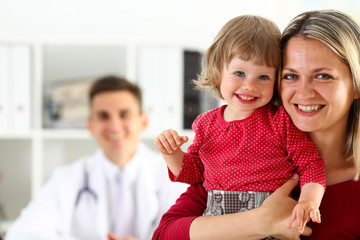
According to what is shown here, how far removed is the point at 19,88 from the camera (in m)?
3.62

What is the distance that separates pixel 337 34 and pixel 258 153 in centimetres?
32

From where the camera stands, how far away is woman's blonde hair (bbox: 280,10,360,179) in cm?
113

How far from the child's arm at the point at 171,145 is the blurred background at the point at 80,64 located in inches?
85.9

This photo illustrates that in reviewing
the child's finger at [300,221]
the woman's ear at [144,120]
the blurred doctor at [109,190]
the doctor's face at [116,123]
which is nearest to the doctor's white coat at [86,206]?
the blurred doctor at [109,190]

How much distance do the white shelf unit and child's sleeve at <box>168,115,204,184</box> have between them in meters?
2.24

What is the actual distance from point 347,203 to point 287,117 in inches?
9.9

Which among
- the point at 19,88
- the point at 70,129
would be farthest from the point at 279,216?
the point at 19,88

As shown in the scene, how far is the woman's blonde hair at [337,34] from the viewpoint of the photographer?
1135 millimetres

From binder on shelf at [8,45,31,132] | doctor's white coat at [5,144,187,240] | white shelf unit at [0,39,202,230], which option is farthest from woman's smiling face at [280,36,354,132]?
binder on shelf at [8,45,31,132]

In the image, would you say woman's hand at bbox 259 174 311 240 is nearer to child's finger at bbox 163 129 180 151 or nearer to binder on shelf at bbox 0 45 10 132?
child's finger at bbox 163 129 180 151

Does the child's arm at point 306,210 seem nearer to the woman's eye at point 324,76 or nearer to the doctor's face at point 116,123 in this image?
the woman's eye at point 324,76

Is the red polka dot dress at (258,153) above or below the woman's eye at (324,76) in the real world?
below

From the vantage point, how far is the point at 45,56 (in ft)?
12.8

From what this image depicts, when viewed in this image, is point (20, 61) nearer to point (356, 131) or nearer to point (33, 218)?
point (33, 218)
